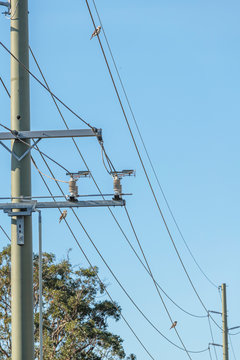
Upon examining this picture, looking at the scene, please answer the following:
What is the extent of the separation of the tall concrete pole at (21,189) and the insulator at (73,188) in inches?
49.1

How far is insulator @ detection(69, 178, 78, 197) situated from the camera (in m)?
14.6

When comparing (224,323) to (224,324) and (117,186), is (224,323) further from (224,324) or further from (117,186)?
(117,186)

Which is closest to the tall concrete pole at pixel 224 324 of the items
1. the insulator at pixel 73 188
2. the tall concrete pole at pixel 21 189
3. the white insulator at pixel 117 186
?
the white insulator at pixel 117 186

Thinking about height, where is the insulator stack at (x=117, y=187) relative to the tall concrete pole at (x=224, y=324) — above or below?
below

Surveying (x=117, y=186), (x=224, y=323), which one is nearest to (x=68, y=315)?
(x=224, y=323)

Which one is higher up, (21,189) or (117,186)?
(117,186)

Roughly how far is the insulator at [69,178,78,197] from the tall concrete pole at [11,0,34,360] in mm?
1246

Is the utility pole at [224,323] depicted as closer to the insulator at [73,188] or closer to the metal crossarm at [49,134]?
the insulator at [73,188]

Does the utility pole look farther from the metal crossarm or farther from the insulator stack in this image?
the metal crossarm

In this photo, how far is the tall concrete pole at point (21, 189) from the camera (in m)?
13.1

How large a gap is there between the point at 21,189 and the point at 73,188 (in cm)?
144

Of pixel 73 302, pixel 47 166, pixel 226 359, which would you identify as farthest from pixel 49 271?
pixel 47 166

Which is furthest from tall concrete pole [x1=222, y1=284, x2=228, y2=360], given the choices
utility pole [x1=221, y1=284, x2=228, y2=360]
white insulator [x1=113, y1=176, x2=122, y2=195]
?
white insulator [x1=113, y1=176, x2=122, y2=195]

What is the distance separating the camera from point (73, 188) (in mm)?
14672
